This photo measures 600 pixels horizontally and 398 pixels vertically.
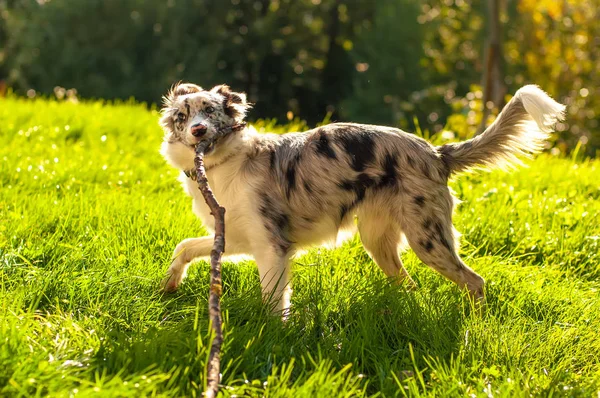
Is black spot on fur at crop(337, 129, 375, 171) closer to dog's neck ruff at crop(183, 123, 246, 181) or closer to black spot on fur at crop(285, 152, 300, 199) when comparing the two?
black spot on fur at crop(285, 152, 300, 199)

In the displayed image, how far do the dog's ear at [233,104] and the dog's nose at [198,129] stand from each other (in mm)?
343

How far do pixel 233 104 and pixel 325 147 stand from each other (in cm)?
63

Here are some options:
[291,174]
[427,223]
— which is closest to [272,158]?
[291,174]

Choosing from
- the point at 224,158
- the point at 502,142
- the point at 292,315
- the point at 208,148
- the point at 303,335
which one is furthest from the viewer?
the point at 502,142

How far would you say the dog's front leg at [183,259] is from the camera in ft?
15.1

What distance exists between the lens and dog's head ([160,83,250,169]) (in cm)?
442

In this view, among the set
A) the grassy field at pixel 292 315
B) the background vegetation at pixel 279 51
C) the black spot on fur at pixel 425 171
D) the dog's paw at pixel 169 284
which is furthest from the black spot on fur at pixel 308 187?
the background vegetation at pixel 279 51

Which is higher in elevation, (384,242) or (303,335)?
Result: (384,242)

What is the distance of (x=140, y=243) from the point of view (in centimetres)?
522

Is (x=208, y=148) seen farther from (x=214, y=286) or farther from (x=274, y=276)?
(x=214, y=286)

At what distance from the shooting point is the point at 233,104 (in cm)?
472

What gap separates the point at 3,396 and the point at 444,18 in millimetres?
36042

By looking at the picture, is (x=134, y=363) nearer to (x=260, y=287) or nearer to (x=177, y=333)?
(x=177, y=333)

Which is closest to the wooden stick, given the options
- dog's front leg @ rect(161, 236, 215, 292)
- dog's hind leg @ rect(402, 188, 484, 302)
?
dog's front leg @ rect(161, 236, 215, 292)
